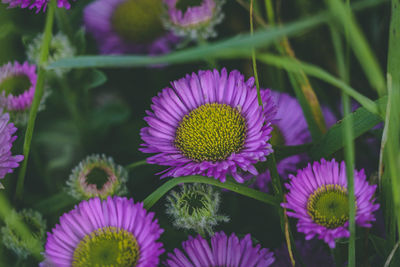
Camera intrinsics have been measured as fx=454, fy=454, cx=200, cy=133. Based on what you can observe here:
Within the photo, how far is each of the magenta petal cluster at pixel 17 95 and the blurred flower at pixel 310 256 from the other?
0.58 metres

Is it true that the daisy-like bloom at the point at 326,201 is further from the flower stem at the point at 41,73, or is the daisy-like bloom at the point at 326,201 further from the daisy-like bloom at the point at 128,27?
the daisy-like bloom at the point at 128,27

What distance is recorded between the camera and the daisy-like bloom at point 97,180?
84 cm

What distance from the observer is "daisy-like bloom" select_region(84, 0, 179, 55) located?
126cm

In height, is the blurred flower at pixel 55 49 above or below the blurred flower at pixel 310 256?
above

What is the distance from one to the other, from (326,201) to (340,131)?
138 millimetres

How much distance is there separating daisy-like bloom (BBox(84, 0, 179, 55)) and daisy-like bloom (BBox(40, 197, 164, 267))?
1.94 ft

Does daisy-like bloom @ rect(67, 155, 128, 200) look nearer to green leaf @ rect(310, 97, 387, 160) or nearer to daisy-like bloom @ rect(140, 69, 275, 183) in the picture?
daisy-like bloom @ rect(140, 69, 275, 183)

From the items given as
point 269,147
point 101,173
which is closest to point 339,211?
point 269,147

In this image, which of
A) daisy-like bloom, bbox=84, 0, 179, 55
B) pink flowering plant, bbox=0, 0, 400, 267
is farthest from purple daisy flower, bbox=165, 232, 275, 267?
daisy-like bloom, bbox=84, 0, 179, 55

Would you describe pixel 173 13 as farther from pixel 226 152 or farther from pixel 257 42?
pixel 257 42

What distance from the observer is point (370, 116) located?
0.76 metres

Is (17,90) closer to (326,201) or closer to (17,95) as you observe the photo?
(17,95)

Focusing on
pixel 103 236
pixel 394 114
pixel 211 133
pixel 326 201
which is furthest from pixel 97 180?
pixel 394 114

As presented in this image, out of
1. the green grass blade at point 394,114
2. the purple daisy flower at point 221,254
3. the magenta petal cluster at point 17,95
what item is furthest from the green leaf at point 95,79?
the green grass blade at point 394,114
